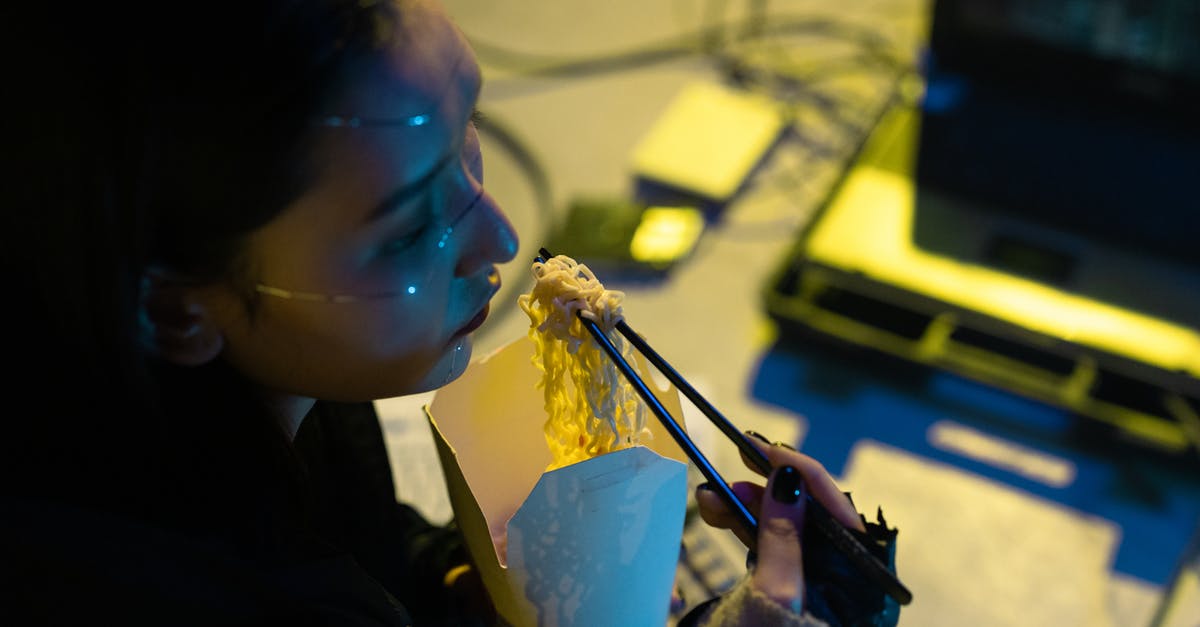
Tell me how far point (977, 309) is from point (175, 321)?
2.01 ft

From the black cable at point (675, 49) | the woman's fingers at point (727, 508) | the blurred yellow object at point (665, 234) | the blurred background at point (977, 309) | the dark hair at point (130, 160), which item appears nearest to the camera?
the dark hair at point (130, 160)

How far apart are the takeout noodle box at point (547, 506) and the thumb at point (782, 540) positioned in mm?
62

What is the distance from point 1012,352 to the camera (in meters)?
0.80

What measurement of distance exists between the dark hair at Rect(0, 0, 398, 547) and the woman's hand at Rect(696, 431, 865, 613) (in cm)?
23

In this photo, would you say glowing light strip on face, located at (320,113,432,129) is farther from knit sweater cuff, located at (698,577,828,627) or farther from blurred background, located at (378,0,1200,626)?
blurred background, located at (378,0,1200,626)

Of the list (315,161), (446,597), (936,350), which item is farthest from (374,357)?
(936,350)

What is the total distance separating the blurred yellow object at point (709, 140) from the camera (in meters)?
1.01

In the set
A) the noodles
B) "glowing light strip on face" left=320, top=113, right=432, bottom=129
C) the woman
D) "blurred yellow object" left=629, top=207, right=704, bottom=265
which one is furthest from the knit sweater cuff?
"blurred yellow object" left=629, top=207, right=704, bottom=265

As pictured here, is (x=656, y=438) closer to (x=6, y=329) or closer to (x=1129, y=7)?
(x=6, y=329)

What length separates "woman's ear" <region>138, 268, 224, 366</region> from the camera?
0.39m

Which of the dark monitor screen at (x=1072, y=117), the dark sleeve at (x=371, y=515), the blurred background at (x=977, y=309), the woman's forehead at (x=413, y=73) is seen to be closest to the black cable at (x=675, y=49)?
the blurred background at (x=977, y=309)

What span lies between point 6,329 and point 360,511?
9.6 inches

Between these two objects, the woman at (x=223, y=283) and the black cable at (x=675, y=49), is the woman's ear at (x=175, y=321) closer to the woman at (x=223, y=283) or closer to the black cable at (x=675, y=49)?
the woman at (x=223, y=283)

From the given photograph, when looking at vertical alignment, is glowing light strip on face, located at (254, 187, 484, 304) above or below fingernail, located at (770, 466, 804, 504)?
above
